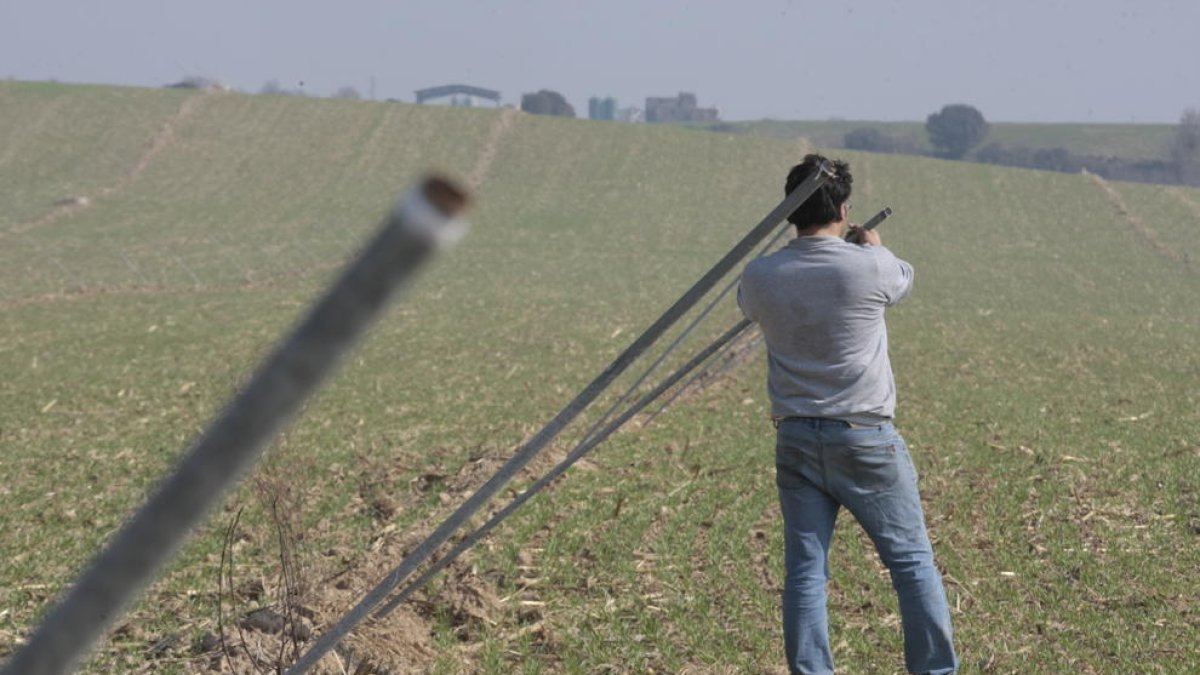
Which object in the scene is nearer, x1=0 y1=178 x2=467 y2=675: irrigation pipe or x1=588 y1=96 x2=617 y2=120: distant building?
x1=0 y1=178 x2=467 y2=675: irrigation pipe

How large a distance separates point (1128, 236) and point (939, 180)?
12635 mm

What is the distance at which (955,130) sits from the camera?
447 ft

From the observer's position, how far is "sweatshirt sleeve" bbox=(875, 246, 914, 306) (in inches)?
203

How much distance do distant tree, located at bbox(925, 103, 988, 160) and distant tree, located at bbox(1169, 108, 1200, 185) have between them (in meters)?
19.5

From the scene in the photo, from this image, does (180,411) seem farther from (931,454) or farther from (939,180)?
(939,180)

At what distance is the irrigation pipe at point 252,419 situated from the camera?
1000 mm

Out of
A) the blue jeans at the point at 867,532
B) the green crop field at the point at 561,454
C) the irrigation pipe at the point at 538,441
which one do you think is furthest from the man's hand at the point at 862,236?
the green crop field at the point at 561,454

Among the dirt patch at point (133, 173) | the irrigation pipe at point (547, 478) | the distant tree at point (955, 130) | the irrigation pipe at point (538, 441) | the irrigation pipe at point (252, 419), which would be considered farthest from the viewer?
the distant tree at point (955, 130)

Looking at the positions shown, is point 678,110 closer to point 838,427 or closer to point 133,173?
point 133,173

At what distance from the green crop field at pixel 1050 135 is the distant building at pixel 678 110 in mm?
3996

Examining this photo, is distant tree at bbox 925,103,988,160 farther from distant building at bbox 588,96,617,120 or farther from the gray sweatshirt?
the gray sweatshirt

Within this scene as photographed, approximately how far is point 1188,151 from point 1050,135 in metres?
35.4

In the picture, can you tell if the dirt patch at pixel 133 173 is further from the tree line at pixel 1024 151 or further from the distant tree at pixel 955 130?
the distant tree at pixel 955 130

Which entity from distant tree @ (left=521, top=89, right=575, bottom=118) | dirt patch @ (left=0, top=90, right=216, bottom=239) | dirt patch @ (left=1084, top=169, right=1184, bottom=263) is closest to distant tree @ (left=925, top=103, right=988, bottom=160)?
distant tree @ (left=521, top=89, right=575, bottom=118)
